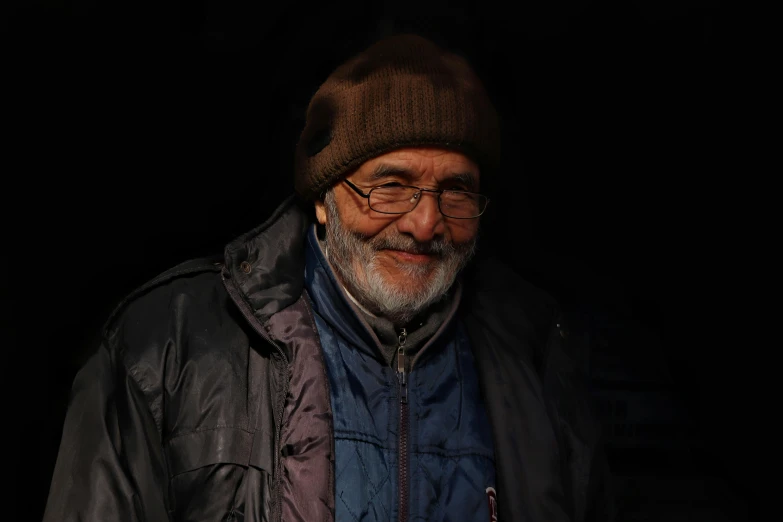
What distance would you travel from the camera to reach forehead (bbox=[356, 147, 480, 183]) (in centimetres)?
226

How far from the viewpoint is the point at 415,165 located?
2.26 metres

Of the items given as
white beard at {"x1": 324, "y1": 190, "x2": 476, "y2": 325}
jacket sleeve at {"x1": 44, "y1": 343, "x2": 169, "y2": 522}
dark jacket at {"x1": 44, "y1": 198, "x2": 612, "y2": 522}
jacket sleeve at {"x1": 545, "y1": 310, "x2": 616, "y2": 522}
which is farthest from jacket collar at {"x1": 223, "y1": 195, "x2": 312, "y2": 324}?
jacket sleeve at {"x1": 545, "y1": 310, "x2": 616, "y2": 522}

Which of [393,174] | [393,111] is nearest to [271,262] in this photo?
[393,174]

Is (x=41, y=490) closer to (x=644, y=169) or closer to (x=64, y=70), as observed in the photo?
(x=64, y=70)

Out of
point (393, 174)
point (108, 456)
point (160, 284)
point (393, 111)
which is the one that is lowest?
point (108, 456)

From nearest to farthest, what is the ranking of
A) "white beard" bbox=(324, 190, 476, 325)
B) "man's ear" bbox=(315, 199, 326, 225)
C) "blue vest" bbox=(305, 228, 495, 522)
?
"blue vest" bbox=(305, 228, 495, 522), "white beard" bbox=(324, 190, 476, 325), "man's ear" bbox=(315, 199, 326, 225)

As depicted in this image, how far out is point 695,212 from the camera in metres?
3.01

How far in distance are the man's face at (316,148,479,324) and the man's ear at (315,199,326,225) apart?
56 millimetres

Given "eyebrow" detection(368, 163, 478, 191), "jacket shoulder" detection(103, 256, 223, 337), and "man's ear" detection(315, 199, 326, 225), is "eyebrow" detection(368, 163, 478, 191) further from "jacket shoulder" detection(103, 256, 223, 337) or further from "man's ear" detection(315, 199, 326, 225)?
"jacket shoulder" detection(103, 256, 223, 337)

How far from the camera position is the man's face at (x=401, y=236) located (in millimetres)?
2277

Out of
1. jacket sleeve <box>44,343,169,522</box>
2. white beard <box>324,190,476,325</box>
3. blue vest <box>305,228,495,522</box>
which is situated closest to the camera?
jacket sleeve <box>44,343,169,522</box>

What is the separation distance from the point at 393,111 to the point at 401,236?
13.6 inches

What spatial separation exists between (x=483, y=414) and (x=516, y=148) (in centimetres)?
121

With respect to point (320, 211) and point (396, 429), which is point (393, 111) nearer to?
point (320, 211)
